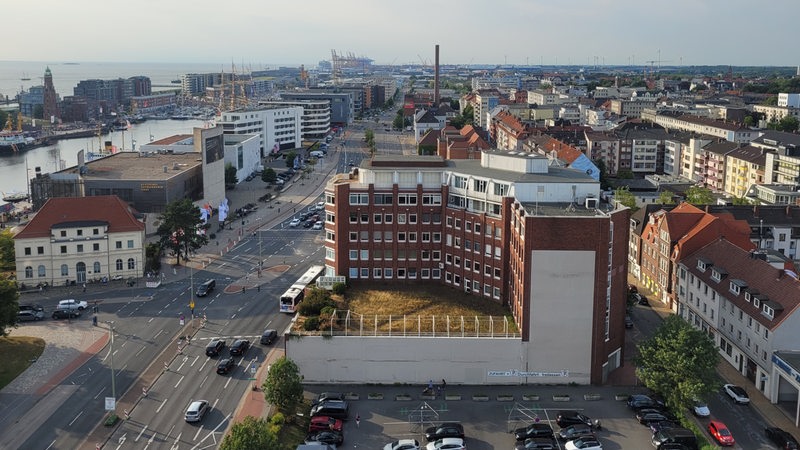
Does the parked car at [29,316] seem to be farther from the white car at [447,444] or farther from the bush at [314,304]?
the white car at [447,444]

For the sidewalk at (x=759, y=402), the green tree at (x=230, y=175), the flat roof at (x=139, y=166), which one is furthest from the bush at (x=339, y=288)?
the green tree at (x=230, y=175)

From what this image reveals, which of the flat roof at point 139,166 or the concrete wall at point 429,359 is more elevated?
the flat roof at point 139,166

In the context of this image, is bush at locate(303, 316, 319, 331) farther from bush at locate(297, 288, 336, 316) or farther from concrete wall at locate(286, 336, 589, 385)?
bush at locate(297, 288, 336, 316)

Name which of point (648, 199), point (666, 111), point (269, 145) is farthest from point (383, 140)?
point (648, 199)

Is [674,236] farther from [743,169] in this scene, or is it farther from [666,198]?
[743,169]

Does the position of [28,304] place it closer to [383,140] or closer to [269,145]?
[269,145]

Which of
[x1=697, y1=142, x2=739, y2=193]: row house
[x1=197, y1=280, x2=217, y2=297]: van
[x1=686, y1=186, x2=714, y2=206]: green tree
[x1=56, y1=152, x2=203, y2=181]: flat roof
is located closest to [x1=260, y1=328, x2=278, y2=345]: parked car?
[x1=197, y1=280, x2=217, y2=297]: van

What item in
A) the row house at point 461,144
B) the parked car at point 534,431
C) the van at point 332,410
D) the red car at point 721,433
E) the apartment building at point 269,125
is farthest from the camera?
the apartment building at point 269,125
